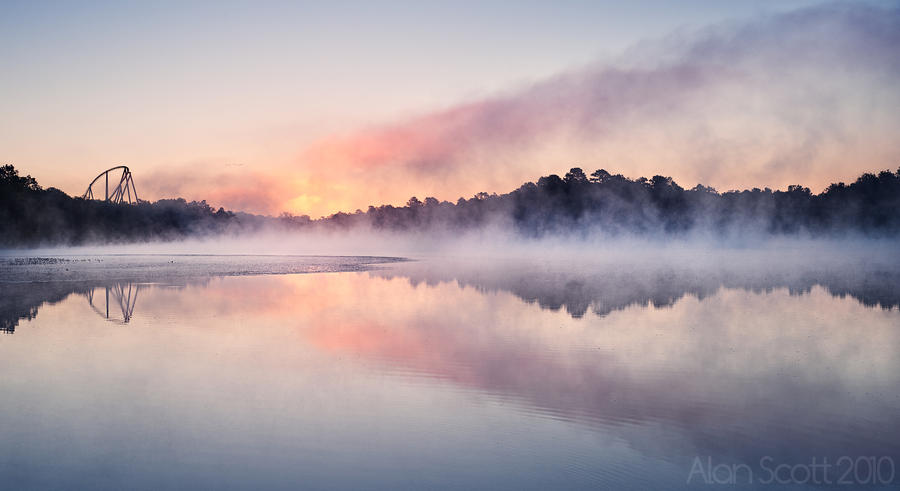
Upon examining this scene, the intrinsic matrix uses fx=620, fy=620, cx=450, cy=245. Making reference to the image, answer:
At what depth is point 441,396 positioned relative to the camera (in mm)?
11062

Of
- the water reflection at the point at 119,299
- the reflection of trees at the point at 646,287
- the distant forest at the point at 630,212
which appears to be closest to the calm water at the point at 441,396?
the water reflection at the point at 119,299

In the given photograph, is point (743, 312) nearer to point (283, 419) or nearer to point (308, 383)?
point (308, 383)

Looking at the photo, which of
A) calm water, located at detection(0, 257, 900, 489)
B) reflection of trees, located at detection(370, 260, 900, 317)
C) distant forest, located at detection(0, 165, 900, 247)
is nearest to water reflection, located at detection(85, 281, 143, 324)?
calm water, located at detection(0, 257, 900, 489)

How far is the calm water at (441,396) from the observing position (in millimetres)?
7898

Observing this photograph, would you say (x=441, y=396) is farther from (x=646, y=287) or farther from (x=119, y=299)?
(x=646, y=287)

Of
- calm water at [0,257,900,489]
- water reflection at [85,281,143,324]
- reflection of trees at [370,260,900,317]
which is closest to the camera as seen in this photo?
calm water at [0,257,900,489]

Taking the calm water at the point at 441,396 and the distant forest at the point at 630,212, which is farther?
the distant forest at the point at 630,212

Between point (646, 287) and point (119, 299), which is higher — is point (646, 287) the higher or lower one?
the higher one

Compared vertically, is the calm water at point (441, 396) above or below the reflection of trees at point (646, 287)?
below

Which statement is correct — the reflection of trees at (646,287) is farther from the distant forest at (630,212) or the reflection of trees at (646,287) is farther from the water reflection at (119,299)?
the distant forest at (630,212)

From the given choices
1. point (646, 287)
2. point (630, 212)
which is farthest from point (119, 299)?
point (630, 212)

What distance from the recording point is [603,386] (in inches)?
464

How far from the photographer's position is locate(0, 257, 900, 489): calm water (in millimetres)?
7898

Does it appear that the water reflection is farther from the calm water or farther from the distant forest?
the distant forest
